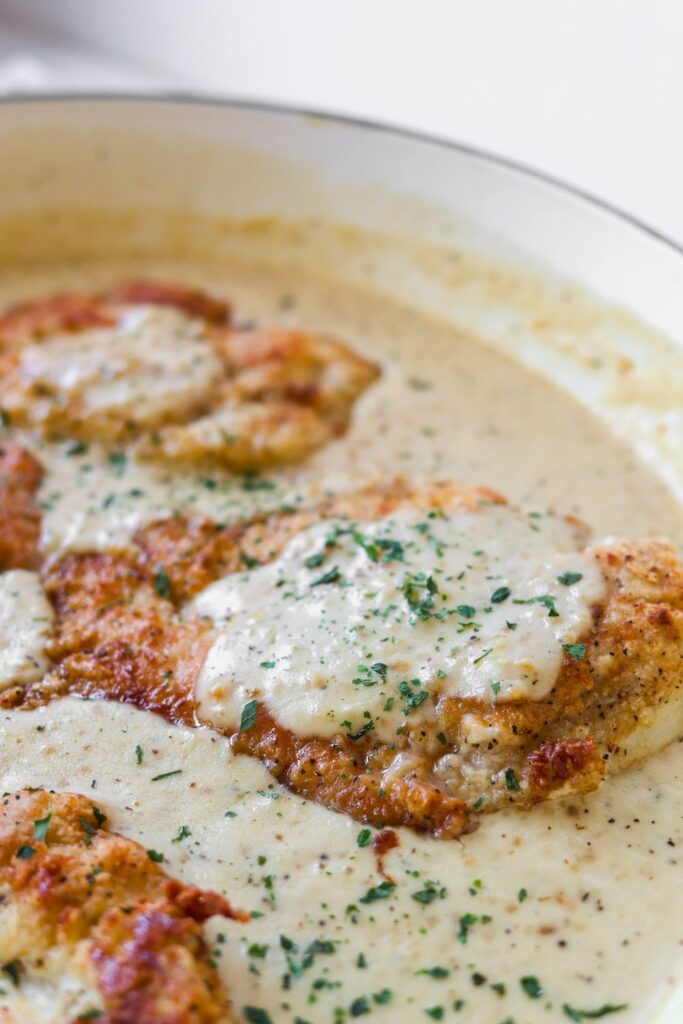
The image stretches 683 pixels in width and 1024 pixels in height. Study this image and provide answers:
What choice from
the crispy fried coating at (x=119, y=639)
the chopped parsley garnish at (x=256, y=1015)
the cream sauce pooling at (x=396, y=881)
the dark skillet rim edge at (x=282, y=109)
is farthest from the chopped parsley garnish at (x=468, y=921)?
the dark skillet rim edge at (x=282, y=109)

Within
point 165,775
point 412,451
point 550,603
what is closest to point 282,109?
point 412,451

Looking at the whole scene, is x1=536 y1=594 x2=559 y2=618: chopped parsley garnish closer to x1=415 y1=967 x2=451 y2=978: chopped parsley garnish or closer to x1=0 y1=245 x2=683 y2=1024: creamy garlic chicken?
x1=0 y1=245 x2=683 y2=1024: creamy garlic chicken

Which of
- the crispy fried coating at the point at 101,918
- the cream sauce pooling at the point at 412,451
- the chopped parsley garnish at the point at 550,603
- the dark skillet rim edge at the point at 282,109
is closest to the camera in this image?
the crispy fried coating at the point at 101,918

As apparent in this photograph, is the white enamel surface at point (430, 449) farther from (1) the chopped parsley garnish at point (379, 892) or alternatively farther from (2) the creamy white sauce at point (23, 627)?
(2) the creamy white sauce at point (23, 627)

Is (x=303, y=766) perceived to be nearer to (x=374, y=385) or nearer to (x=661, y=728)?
(x=661, y=728)

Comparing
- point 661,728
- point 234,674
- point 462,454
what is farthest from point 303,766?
point 462,454

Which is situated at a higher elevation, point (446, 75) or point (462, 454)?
point (446, 75)

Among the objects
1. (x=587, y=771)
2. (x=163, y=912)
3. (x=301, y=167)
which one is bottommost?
(x=163, y=912)

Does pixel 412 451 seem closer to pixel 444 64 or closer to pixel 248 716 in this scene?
pixel 248 716

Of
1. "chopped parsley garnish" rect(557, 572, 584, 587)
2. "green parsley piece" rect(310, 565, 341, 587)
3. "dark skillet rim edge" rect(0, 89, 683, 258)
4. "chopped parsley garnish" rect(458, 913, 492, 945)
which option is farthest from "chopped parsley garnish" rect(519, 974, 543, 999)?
"dark skillet rim edge" rect(0, 89, 683, 258)
